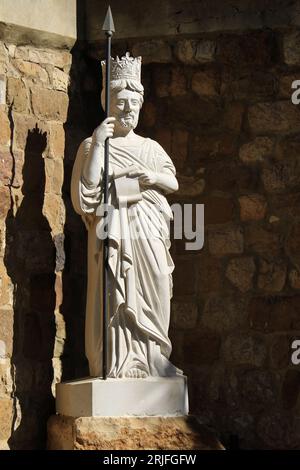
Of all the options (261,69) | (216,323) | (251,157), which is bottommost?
(216,323)

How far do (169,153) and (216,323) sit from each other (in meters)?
1.12

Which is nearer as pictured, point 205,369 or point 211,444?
point 211,444

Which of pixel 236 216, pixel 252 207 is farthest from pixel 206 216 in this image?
pixel 252 207

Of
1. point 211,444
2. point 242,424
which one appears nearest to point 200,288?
point 242,424

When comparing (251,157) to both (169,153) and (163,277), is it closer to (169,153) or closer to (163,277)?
(169,153)

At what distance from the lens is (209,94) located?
796 centimetres

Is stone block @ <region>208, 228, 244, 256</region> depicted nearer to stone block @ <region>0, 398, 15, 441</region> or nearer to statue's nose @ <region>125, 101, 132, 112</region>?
statue's nose @ <region>125, 101, 132, 112</region>

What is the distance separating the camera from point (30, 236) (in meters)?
7.53

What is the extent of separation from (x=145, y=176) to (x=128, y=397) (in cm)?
122

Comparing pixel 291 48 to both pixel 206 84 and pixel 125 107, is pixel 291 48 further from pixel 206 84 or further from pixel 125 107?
pixel 125 107

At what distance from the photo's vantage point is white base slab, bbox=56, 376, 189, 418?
6.68 m

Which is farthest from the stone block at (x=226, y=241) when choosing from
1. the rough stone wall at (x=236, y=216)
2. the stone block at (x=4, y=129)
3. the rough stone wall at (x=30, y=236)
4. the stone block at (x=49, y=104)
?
the stone block at (x=4, y=129)

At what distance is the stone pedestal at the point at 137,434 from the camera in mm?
6629

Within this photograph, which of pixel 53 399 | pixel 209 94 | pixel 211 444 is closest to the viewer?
pixel 211 444
